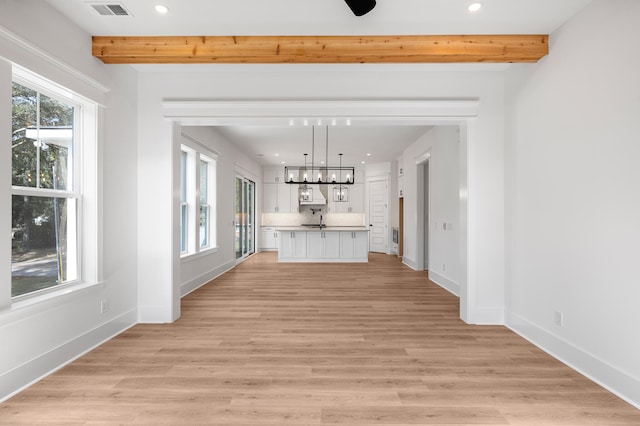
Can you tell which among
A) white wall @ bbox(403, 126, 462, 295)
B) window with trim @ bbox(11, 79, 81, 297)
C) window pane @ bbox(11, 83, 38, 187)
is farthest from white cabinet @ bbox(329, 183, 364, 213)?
window pane @ bbox(11, 83, 38, 187)

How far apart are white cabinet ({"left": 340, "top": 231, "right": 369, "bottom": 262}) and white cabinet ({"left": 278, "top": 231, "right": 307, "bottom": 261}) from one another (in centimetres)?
100

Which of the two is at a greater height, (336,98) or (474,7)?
(474,7)

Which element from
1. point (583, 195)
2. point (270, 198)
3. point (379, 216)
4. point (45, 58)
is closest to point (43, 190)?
point (45, 58)

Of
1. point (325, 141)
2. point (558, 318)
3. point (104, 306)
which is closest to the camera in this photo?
point (558, 318)

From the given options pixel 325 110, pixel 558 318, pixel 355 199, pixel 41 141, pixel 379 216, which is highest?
pixel 325 110

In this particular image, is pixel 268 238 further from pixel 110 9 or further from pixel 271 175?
pixel 110 9

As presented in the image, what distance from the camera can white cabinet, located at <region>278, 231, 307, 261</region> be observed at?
8.35 m

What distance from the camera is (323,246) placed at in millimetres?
8367

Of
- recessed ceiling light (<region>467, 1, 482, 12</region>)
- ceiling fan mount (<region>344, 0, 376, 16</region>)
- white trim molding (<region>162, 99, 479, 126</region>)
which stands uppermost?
recessed ceiling light (<region>467, 1, 482, 12</region>)

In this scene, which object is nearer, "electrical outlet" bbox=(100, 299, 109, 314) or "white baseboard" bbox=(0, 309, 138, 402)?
"white baseboard" bbox=(0, 309, 138, 402)

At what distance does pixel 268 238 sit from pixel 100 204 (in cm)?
789

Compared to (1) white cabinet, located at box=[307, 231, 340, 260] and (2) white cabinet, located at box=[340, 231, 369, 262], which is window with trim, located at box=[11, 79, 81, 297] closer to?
(1) white cabinet, located at box=[307, 231, 340, 260]

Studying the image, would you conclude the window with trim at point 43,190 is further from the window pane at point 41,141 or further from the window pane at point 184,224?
the window pane at point 184,224

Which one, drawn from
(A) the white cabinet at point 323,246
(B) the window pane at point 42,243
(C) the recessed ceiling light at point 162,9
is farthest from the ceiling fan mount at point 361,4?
(A) the white cabinet at point 323,246
